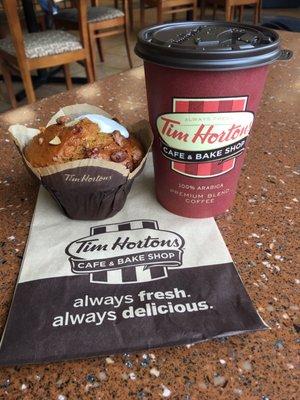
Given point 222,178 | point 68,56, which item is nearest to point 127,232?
point 222,178

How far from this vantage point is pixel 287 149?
65 cm

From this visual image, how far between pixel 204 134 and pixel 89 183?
0.14 meters

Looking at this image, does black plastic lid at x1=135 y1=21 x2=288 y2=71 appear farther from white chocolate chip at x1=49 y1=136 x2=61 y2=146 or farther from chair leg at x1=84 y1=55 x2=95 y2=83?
chair leg at x1=84 y1=55 x2=95 y2=83

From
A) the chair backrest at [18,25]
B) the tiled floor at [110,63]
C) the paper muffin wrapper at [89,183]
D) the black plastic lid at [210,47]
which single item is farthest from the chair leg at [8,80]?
the black plastic lid at [210,47]

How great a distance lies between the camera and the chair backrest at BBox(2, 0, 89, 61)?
1.76 metres

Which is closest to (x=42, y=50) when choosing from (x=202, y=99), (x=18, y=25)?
(x=18, y=25)

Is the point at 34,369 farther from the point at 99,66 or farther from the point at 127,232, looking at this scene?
the point at 99,66

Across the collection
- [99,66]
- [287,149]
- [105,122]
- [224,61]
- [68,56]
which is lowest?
[99,66]

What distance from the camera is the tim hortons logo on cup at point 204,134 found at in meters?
0.39

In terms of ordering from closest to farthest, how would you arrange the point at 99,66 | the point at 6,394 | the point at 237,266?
the point at 6,394
the point at 237,266
the point at 99,66

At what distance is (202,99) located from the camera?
0.38m

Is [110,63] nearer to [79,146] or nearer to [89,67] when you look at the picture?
[89,67]

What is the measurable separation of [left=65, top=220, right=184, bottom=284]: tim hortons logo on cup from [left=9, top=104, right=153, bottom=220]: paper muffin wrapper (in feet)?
0.09

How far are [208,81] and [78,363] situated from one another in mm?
297
